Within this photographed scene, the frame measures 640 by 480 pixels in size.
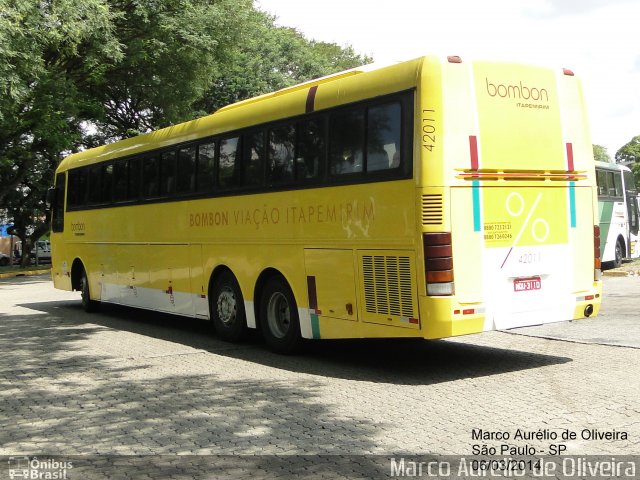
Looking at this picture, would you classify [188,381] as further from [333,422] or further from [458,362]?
[458,362]

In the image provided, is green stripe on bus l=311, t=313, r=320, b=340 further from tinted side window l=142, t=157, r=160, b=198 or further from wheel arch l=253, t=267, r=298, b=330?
tinted side window l=142, t=157, r=160, b=198

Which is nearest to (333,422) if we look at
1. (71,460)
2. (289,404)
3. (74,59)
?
(289,404)

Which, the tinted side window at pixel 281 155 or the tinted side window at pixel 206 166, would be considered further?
the tinted side window at pixel 206 166

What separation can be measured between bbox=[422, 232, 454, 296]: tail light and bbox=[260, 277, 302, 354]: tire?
2463 mm

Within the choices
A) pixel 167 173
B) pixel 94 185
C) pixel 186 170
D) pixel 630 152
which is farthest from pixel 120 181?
pixel 630 152

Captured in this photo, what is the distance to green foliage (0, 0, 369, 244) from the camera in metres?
21.1

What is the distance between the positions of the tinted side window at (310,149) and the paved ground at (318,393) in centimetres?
232

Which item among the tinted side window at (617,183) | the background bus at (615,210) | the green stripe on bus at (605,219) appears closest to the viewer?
the green stripe on bus at (605,219)

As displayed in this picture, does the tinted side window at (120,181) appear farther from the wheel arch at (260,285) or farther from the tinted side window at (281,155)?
the tinted side window at (281,155)

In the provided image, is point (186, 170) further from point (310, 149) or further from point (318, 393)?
point (318, 393)

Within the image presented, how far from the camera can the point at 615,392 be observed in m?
7.93

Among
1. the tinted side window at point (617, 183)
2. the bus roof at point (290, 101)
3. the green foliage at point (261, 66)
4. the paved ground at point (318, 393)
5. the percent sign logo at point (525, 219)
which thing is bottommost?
the paved ground at point (318, 393)

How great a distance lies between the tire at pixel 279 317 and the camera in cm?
1073

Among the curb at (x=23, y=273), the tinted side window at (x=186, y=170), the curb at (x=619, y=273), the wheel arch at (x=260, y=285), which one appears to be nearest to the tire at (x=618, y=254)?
the curb at (x=619, y=273)
